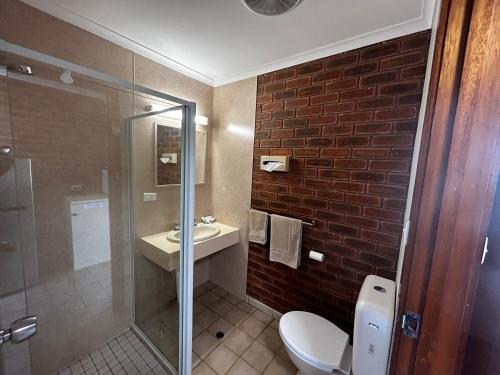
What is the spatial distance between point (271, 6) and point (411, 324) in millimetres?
1618

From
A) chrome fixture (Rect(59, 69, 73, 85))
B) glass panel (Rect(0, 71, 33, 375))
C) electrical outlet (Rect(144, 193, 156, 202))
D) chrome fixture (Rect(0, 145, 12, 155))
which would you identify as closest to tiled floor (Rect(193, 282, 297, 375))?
glass panel (Rect(0, 71, 33, 375))

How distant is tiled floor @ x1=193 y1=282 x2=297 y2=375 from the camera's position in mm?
1580

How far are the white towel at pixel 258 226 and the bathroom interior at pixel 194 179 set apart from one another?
0.6 inches

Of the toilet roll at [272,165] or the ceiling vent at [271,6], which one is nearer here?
the ceiling vent at [271,6]

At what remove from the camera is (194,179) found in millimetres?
1258

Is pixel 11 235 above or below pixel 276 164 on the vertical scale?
below

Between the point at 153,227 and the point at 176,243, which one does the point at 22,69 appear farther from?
the point at 176,243

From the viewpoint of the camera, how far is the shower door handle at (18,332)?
76 centimetres

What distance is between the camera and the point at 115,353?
162 cm

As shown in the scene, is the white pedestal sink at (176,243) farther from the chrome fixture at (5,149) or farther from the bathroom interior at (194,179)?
the chrome fixture at (5,149)

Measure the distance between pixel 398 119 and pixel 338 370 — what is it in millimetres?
1618

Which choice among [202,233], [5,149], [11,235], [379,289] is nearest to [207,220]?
[202,233]

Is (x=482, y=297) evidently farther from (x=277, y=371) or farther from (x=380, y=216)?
(x=277, y=371)

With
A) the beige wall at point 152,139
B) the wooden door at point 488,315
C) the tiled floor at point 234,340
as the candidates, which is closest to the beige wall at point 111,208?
the beige wall at point 152,139
